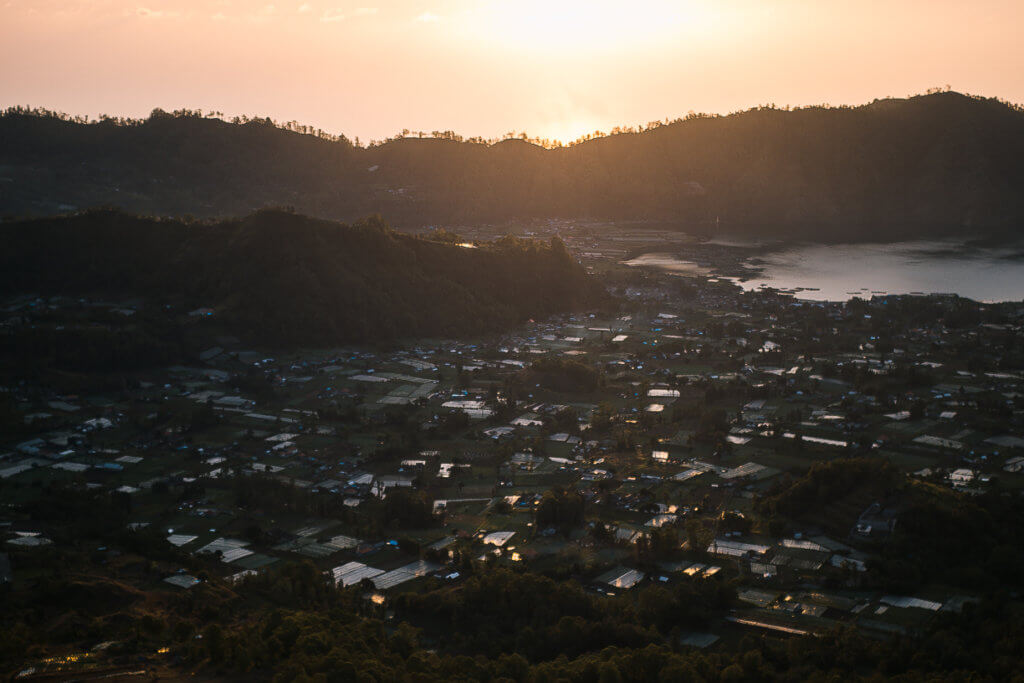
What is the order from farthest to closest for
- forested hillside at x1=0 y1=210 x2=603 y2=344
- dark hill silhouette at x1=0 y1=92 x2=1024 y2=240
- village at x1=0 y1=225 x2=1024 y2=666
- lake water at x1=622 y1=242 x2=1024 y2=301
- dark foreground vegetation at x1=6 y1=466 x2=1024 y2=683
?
dark hill silhouette at x1=0 y1=92 x2=1024 y2=240 → lake water at x1=622 y1=242 x2=1024 y2=301 → forested hillside at x1=0 y1=210 x2=603 y2=344 → village at x1=0 y1=225 x2=1024 y2=666 → dark foreground vegetation at x1=6 y1=466 x2=1024 y2=683

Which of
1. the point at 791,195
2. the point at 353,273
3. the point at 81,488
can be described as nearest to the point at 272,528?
the point at 81,488

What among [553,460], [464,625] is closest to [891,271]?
[553,460]

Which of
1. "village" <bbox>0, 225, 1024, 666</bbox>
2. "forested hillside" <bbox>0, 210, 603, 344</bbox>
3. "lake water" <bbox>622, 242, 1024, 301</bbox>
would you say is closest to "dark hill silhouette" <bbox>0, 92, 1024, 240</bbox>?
"lake water" <bbox>622, 242, 1024, 301</bbox>

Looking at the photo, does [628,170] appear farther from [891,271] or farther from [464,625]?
[464,625]

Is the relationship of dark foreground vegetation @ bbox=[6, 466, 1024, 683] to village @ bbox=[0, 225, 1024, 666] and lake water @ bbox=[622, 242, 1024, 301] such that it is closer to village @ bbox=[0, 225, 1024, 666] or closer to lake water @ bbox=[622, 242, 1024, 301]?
A: village @ bbox=[0, 225, 1024, 666]

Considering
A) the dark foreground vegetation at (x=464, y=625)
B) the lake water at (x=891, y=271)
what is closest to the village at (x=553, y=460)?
the dark foreground vegetation at (x=464, y=625)

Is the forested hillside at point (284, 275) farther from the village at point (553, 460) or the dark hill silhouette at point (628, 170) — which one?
the dark hill silhouette at point (628, 170)

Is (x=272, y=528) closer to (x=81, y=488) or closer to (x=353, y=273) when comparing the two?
(x=81, y=488)
